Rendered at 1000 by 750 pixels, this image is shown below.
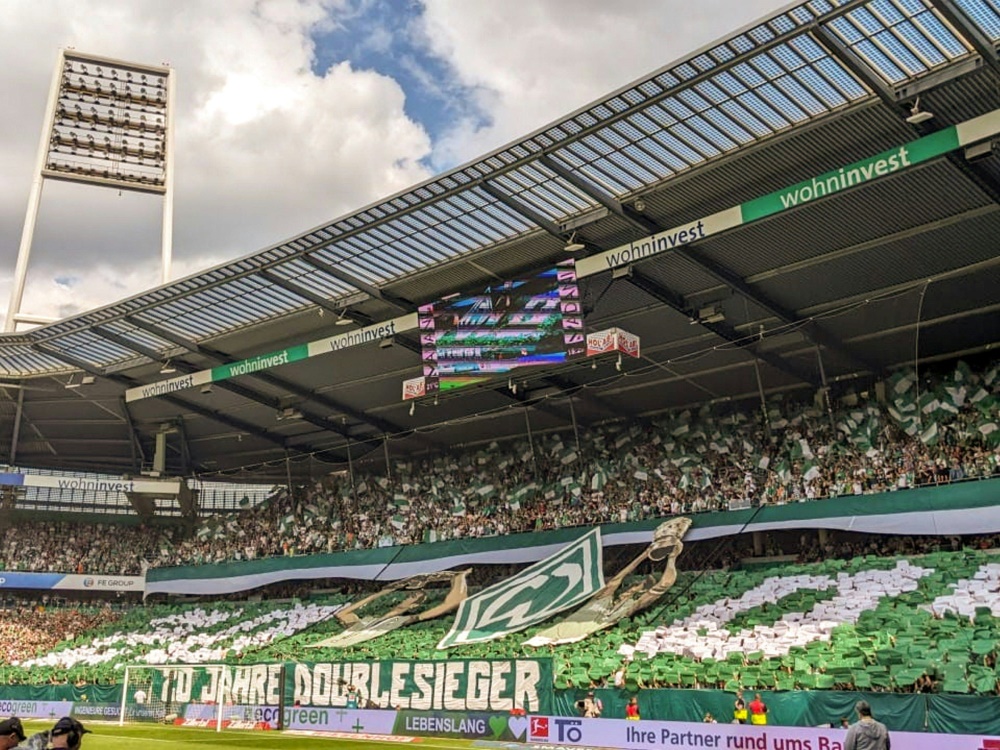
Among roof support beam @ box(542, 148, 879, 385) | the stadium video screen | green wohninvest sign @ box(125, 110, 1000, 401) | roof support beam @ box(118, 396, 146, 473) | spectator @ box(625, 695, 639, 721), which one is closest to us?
green wohninvest sign @ box(125, 110, 1000, 401)

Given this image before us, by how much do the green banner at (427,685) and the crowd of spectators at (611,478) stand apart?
1201 centimetres

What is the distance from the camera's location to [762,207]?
26875 mm

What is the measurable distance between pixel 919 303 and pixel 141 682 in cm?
3148

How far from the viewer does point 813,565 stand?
3209 centimetres

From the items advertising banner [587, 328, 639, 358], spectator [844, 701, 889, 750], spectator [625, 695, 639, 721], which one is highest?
advertising banner [587, 328, 639, 358]

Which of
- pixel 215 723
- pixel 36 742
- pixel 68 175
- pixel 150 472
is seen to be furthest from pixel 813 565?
pixel 68 175

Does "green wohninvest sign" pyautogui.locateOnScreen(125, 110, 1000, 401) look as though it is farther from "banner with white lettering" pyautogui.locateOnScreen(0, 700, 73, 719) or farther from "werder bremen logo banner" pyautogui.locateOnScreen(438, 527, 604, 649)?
"banner with white lettering" pyautogui.locateOnScreen(0, 700, 73, 719)

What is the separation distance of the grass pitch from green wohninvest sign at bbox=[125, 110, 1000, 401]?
1495 centimetres

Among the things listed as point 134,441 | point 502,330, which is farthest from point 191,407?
point 502,330

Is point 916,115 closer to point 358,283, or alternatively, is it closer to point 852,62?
point 852,62

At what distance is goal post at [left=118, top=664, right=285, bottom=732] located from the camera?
108ft

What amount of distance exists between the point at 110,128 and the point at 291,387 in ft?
66.2

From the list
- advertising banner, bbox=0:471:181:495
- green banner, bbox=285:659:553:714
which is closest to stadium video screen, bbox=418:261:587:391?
green banner, bbox=285:659:553:714

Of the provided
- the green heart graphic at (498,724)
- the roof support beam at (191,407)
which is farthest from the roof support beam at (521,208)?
the roof support beam at (191,407)
